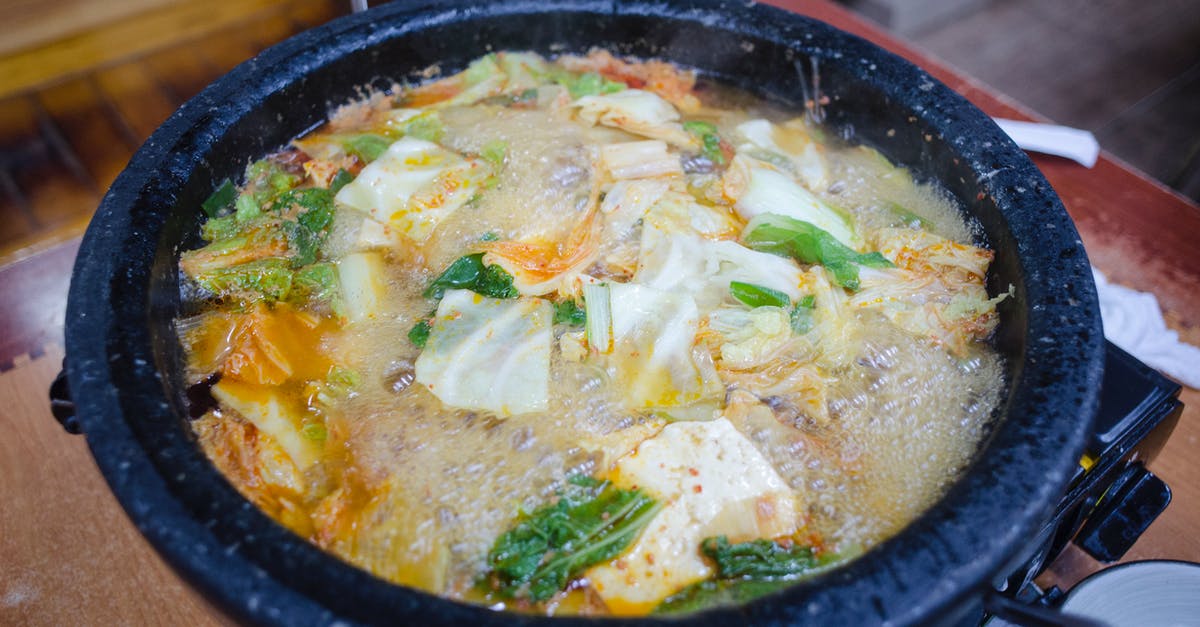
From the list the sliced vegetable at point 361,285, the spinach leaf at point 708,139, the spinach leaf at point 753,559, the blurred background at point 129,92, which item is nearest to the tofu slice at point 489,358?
the sliced vegetable at point 361,285

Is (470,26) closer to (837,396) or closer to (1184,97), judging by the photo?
(837,396)

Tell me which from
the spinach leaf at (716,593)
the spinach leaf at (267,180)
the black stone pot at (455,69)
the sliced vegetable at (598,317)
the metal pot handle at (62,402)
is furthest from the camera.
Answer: the spinach leaf at (267,180)

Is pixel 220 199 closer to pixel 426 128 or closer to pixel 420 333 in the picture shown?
pixel 426 128

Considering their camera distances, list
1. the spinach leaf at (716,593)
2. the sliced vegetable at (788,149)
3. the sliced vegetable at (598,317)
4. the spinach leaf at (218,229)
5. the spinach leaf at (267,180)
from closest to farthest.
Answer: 1. the spinach leaf at (716,593)
2. the sliced vegetable at (598,317)
3. the spinach leaf at (218,229)
4. the spinach leaf at (267,180)
5. the sliced vegetable at (788,149)

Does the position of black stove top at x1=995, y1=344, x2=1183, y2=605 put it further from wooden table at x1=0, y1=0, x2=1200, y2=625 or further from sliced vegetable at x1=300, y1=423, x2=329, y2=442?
Answer: sliced vegetable at x1=300, y1=423, x2=329, y2=442

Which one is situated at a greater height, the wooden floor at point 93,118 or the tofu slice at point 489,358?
the tofu slice at point 489,358

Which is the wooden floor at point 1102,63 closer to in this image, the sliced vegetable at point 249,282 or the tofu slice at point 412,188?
the tofu slice at point 412,188

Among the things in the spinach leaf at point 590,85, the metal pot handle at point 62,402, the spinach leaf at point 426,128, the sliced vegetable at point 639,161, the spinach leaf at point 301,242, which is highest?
the spinach leaf at point 590,85

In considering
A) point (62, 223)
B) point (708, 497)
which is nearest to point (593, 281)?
point (708, 497)
